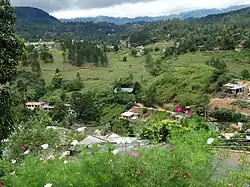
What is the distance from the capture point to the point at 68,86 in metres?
44.2

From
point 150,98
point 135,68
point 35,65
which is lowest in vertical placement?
point 135,68

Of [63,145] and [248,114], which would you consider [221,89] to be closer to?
[248,114]

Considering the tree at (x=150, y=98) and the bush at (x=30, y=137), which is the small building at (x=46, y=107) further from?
the bush at (x=30, y=137)

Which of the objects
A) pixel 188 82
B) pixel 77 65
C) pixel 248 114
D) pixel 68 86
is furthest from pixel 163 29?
pixel 248 114

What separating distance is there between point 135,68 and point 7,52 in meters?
48.0

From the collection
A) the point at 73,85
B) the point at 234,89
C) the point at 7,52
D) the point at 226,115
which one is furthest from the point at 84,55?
the point at 7,52

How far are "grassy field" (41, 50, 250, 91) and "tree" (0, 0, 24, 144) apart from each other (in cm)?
3095

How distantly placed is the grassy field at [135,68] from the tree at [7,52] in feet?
102

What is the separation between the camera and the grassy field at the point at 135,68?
39906 millimetres

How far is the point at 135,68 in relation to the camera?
52469 mm

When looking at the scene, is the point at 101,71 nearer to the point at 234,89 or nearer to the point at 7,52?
the point at 234,89

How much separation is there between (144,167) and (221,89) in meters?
29.9

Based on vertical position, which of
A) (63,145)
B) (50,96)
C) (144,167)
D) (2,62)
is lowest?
(50,96)

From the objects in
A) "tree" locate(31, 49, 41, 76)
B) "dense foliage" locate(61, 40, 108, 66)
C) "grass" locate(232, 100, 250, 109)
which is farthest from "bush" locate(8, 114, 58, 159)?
"dense foliage" locate(61, 40, 108, 66)
